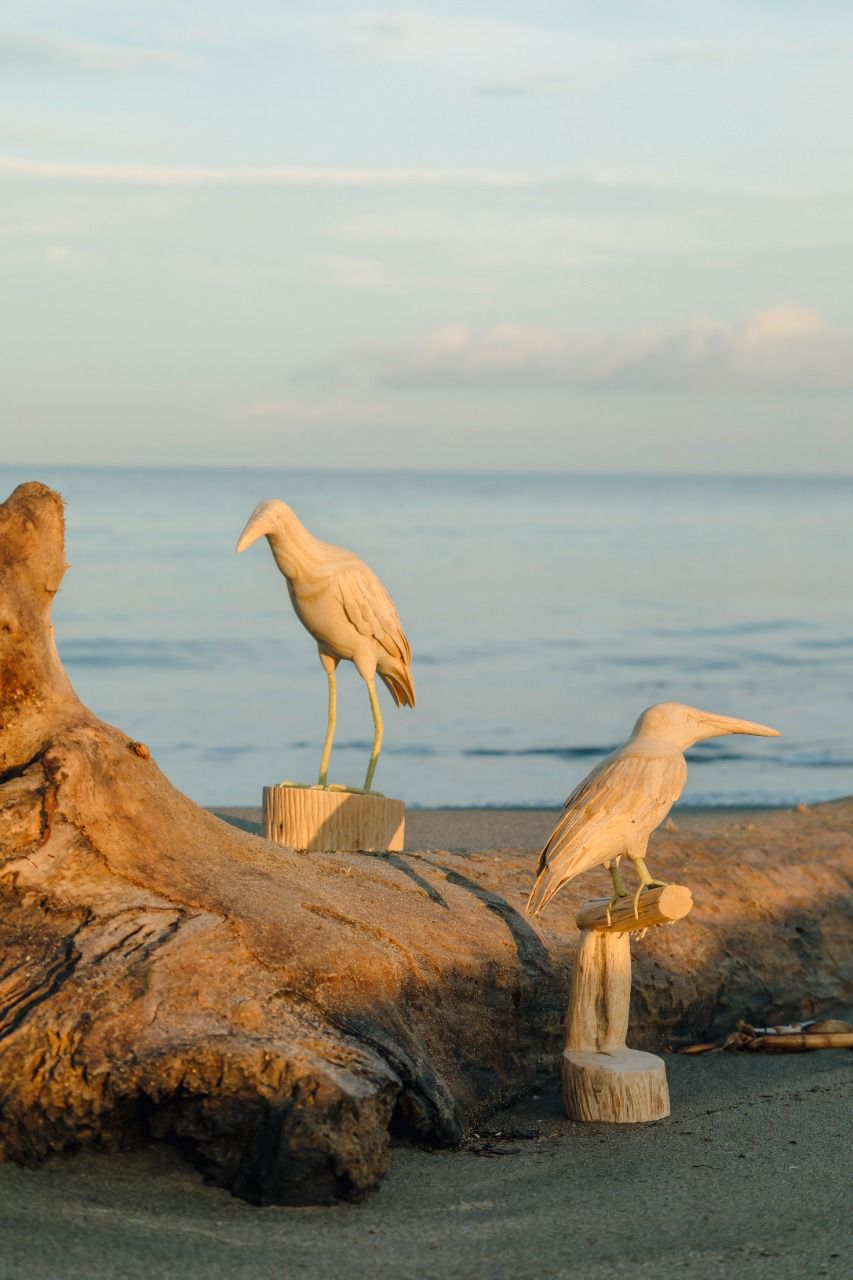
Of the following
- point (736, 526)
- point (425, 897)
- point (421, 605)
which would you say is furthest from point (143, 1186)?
point (736, 526)

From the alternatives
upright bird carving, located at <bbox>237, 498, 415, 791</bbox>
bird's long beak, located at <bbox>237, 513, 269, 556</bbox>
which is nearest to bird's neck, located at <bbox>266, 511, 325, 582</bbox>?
upright bird carving, located at <bbox>237, 498, 415, 791</bbox>

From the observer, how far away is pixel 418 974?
470 cm

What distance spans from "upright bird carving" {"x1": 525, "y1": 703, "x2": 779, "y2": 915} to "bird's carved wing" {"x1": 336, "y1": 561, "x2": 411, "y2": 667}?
209 cm

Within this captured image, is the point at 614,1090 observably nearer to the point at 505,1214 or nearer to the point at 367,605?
the point at 505,1214

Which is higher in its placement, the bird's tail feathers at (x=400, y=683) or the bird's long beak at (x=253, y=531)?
the bird's long beak at (x=253, y=531)

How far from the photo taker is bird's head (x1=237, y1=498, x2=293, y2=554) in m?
6.29

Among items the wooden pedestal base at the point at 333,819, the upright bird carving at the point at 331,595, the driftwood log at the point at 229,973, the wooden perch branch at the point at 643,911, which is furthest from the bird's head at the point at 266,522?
the wooden perch branch at the point at 643,911

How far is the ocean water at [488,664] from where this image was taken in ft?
47.7

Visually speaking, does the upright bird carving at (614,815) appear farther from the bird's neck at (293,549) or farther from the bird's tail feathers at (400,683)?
the bird's tail feathers at (400,683)

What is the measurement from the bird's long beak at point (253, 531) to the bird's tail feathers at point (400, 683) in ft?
3.64

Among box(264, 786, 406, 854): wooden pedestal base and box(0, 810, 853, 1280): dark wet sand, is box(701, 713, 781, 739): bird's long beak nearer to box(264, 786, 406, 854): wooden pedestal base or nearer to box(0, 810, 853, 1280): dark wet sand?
box(0, 810, 853, 1280): dark wet sand

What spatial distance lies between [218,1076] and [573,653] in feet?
65.2

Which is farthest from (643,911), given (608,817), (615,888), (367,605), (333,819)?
(367,605)

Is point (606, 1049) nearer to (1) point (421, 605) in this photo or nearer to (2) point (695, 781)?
(2) point (695, 781)
